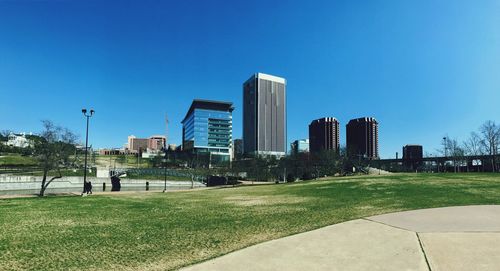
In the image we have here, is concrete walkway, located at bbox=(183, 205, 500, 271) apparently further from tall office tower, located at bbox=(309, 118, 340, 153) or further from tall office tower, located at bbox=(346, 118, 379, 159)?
tall office tower, located at bbox=(309, 118, 340, 153)

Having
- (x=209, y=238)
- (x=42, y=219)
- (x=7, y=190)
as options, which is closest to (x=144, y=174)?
(x=7, y=190)

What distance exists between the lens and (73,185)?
52.0 m

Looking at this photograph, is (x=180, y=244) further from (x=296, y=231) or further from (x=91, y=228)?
(x=91, y=228)

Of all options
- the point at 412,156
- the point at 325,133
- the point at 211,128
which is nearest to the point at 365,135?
the point at 325,133

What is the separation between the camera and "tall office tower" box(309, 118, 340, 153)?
15975cm

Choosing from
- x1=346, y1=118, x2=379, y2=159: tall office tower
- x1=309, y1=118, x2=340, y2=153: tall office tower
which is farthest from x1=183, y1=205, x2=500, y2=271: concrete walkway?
x1=309, y1=118, x2=340, y2=153: tall office tower

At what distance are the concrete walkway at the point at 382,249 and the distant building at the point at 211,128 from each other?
170 m

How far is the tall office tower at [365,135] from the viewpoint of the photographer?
14825 cm

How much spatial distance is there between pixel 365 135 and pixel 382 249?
498 ft

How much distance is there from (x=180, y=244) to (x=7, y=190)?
4581cm

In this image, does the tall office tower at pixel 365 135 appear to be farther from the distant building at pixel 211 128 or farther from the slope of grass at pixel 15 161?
the slope of grass at pixel 15 161

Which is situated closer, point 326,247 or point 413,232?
point 326,247

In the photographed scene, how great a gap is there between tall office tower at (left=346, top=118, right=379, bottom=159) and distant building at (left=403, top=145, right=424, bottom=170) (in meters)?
13.2

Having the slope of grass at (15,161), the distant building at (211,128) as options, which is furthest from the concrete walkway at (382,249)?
the distant building at (211,128)
